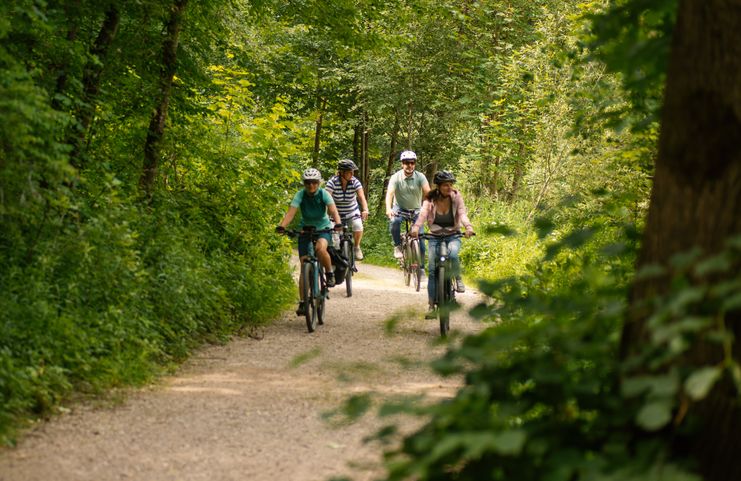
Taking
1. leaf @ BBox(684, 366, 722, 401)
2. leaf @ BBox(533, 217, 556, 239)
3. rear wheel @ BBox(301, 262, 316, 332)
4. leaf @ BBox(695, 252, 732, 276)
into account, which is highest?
leaf @ BBox(533, 217, 556, 239)

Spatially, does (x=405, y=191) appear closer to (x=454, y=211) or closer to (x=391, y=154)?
(x=454, y=211)

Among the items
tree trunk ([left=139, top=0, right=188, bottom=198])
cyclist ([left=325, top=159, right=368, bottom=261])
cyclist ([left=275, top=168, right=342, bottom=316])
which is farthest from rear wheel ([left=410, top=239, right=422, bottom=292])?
tree trunk ([left=139, top=0, right=188, bottom=198])

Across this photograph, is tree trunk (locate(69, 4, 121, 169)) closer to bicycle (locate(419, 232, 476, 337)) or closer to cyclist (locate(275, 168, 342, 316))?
cyclist (locate(275, 168, 342, 316))

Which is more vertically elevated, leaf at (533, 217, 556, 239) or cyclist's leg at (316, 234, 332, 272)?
leaf at (533, 217, 556, 239)

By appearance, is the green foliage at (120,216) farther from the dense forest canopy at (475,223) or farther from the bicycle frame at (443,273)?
the bicycle frame at (443,273)

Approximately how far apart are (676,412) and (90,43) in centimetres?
883

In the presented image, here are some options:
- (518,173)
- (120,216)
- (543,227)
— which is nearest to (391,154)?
(518,173)

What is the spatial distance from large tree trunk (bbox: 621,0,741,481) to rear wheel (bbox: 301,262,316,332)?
8627 mm

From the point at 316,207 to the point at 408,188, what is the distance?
488cm

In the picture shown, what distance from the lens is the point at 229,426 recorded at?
267 inches

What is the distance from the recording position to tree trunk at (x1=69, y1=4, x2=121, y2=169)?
31.7 feet

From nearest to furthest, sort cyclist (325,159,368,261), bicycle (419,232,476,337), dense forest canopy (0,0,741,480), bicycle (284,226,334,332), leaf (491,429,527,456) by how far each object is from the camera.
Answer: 1. leaf (491,429,527,456)
2. dense forest canopy (0,0,741,480)
3. bicycle (419,232,476,337)
4. bicycle (284,226,334,332)
5. cyclist (325,159,368,261)

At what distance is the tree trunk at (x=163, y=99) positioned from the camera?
37.9 feet

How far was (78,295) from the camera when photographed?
8156mm
